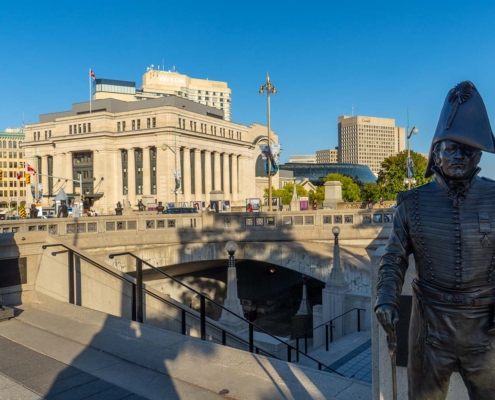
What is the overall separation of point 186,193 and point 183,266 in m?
60.0

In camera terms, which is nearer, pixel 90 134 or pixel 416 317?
pixel 416 317

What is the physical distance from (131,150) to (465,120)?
→ 276 feet

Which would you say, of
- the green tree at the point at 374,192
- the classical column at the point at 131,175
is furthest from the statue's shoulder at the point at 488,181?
the classical column at the point at 131,175

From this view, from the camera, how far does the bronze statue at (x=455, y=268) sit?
304 centimetres

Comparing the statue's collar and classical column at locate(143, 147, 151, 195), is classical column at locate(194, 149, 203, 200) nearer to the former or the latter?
classical column at locate(143, 147, 151, 195)

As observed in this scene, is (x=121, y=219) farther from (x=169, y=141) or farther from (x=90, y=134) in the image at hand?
(x=90, y=134)

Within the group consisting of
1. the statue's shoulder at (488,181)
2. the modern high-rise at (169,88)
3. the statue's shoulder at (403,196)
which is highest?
the modern high-rise at (169,88)

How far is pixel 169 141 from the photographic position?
7844 centimetres

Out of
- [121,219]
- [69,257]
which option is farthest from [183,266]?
[69,257]

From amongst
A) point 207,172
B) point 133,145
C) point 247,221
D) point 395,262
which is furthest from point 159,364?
point 207,172

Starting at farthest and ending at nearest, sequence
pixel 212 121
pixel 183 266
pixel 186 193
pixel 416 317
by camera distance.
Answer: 1. pixel 212 121
2. pixel 186 193
3. pixel 183 266
4. pixel 416 317

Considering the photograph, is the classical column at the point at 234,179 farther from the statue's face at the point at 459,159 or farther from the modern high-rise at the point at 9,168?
the statue's face at the point at 459,159

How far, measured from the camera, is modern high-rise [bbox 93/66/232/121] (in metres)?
138

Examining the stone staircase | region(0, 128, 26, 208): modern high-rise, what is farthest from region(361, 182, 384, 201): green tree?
region(0, 128, 26, 208): modern high-rise
